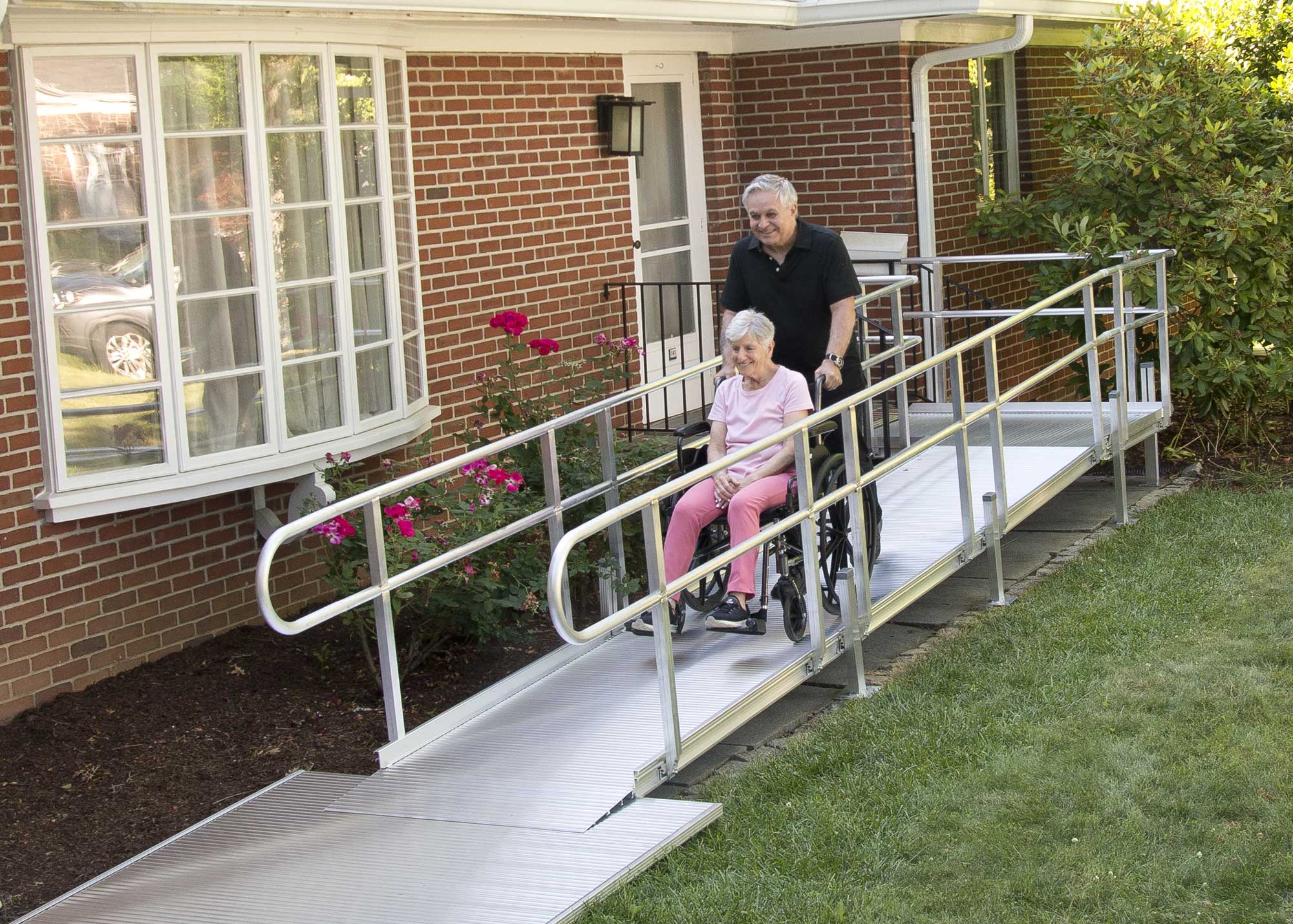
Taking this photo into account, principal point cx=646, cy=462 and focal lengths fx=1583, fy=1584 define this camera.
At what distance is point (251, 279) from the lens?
6.62 m

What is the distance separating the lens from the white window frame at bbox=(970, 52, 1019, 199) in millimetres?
11469

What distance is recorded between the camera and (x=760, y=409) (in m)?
6.04

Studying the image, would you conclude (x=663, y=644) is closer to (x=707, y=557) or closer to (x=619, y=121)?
(x=707, y=557)

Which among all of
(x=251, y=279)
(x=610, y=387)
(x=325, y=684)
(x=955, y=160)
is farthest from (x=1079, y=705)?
(x=955, y=160)

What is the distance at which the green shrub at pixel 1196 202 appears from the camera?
9328 mm

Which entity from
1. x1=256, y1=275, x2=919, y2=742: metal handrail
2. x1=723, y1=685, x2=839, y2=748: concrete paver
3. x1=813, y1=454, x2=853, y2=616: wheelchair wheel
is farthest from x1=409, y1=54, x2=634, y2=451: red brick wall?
x1=723, y1=685, x2=839, y2=748: concrete paver

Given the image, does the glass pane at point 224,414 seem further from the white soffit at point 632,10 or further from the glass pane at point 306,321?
the white soffit at point 632,10

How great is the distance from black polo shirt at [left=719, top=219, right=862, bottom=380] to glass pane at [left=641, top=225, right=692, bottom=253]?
12.0ft

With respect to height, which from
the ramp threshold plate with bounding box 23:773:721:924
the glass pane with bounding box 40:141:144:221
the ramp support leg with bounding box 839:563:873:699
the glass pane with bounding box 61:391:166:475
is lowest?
the ramp threshold plate with bounding box 23:773:721:924

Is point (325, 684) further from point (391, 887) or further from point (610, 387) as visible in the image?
point (610, 387)

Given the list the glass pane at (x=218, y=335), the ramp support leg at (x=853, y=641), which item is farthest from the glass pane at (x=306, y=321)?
the ramp support leg at (x=853, y=641)

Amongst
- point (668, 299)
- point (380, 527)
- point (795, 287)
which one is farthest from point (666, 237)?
point (380, 527)

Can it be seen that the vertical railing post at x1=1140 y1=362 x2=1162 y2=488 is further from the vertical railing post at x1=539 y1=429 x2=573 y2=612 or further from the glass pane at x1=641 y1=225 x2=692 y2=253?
the vertical railing post at x1=539 y1=429 x2=573 y2=612

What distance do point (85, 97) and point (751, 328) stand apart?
8.83 ft
